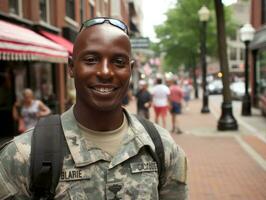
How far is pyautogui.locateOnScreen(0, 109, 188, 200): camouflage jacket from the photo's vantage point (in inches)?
71.5

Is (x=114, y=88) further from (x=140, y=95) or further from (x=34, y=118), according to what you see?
(x=140, y=95)

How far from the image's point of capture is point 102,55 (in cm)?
191

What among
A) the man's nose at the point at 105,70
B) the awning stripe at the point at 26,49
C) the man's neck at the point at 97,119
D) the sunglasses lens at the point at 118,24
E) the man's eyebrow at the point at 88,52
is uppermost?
the awning stripe at the point at 26,49

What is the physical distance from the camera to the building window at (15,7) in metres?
12.9

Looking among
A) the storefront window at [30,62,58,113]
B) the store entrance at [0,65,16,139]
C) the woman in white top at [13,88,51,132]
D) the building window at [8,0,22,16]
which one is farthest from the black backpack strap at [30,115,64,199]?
the storefront window at [30,62,58,113]

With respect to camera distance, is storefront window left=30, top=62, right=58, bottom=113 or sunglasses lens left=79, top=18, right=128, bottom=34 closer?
sunglasses lens left=79, top=18, right=128, bottom=34

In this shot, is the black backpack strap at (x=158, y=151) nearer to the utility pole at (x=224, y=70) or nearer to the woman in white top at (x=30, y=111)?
the woman in white top at (x=30, y=111)

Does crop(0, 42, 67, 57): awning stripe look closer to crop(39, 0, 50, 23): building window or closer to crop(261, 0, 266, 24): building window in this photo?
crop(39, 0, 50, 23): building window

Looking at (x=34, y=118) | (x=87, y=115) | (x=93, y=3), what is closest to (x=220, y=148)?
(x=34, y=118)

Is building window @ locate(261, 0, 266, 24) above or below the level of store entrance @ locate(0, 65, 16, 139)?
above

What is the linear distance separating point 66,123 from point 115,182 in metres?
0.32

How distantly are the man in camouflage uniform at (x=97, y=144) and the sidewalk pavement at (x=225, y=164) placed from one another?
4921 millimetres

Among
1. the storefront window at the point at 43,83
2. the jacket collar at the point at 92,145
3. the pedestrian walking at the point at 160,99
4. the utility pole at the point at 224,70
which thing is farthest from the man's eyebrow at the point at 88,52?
the storefront window at the point at 43,83

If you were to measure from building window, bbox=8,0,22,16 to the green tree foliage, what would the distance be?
19581mm
